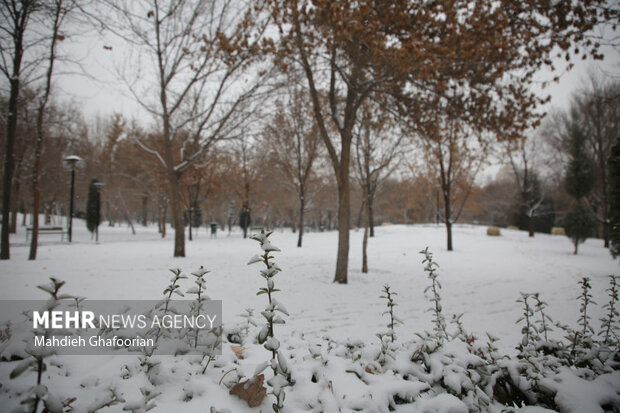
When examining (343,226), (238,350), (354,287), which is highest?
(343,226)

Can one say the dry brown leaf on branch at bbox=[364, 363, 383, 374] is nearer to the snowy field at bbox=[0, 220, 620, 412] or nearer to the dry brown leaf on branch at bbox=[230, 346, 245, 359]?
the snowy field at bbox=[0, 220, 620, 412]

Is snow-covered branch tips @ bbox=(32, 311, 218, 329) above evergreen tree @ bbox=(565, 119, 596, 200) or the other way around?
the other way around

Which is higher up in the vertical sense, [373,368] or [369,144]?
[369,144]

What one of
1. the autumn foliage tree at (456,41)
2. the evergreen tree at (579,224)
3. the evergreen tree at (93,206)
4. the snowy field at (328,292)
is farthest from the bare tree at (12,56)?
the evergreen tree at (579,224)

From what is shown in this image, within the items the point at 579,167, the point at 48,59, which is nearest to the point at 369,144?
the point at 48,59

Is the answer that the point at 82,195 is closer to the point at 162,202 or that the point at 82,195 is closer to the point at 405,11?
the point at 162,202

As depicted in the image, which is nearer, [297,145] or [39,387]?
[39,387]

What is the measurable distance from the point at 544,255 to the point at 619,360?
49.3ft

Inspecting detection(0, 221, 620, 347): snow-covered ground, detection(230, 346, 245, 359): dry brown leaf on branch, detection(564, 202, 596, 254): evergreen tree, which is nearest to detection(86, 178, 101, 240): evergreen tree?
detection(0, 221, 620, 347): snow-covered ground

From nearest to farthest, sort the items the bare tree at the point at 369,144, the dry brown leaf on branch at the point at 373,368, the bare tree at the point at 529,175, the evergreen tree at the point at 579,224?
the dry brown leaf on branch at the point at 373,368 → the bare tree at the point at 369,144 → the evergreen tree at the point at 579,224 → the bare tree at the point at 529,175

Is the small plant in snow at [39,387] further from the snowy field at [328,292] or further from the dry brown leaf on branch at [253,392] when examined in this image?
the dry brown leaf on branch at [253,392]

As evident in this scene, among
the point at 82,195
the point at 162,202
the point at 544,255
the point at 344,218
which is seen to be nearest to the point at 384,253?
the point at 344,218

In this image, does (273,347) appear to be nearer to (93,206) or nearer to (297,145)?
(297,145)

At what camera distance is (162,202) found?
23.2 metres
